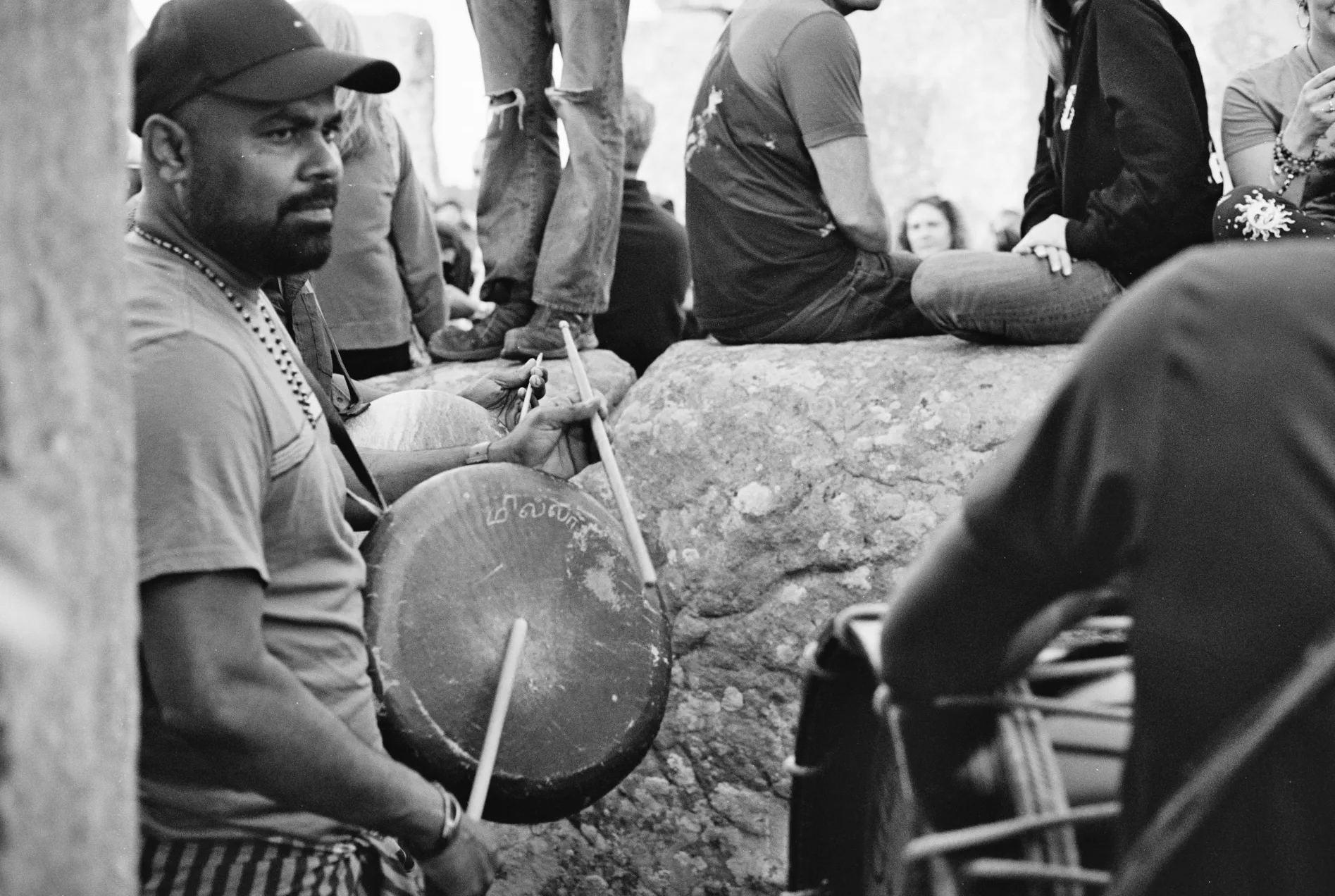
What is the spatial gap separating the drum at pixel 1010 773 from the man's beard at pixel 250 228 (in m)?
0.91

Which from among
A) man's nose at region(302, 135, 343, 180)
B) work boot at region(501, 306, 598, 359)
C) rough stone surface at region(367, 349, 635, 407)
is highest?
man's nose at region(302, 135, 343, 180)

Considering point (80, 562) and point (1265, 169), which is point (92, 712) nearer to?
point (80, 562)

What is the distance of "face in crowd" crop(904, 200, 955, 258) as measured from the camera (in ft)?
21.2

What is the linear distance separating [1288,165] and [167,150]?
8.80 ft

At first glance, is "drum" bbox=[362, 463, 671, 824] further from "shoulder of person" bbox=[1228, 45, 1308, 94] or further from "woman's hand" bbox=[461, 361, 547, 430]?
"shoulder of person" bbox=[1228, 45, 1308, 94]

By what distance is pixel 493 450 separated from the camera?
9.12 feet

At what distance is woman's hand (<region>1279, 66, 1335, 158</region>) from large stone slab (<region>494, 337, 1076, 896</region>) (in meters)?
0.71

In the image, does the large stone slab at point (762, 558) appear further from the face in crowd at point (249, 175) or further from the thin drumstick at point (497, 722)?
the face in crowd at point (249, 175)

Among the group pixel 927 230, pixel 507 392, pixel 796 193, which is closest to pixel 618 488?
pixel 507 392

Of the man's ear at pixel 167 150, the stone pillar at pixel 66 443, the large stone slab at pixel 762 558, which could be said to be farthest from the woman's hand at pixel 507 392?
the stone pillar at pixel 66 443

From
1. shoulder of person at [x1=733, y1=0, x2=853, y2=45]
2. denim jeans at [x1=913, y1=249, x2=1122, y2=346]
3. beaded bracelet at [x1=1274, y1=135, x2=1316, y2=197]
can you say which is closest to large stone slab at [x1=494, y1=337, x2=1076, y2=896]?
denim jeans at [x1=913, y1=249, x2=1122, y2=346]

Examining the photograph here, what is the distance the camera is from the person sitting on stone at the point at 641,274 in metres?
4.96

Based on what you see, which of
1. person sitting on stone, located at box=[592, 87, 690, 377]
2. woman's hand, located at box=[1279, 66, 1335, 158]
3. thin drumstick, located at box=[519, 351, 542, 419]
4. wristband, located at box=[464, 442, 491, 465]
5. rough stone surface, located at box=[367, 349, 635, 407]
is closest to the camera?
wristband, located at box=[464, 442, 491, 465]

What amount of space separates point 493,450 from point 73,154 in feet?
5.88
